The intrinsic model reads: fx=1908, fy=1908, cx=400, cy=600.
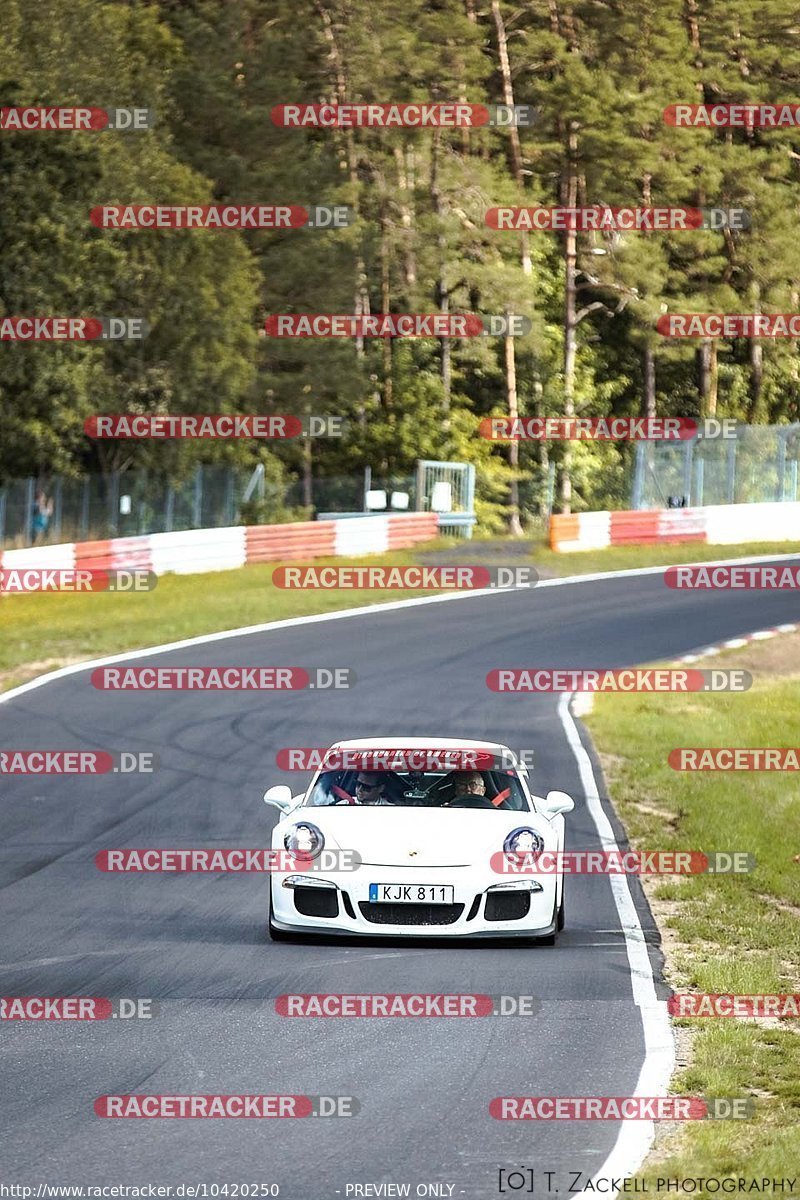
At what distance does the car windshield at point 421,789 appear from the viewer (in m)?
12.2

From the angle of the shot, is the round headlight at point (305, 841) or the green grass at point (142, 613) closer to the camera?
the round headlight at point (305, 841)

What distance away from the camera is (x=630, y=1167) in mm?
7004

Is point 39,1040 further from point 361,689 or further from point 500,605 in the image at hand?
point 500,605

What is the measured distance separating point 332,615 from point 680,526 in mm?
14526

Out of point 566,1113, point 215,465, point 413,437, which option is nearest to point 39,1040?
point 566,1113

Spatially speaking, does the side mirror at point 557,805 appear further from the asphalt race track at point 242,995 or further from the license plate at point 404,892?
the license plate at point 404,892

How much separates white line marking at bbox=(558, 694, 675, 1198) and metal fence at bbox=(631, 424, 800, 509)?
113 ft

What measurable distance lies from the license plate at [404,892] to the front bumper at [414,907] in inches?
1.0

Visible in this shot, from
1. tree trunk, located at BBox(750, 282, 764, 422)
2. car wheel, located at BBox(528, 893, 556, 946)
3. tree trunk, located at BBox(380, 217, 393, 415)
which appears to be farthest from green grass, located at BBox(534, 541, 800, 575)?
car wheel, located at BBox(528, 893, 556, 946)

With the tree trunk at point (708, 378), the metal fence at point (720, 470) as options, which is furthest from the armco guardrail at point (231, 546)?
the tree trunk at point (708, 378)

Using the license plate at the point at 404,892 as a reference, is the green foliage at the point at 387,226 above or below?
above

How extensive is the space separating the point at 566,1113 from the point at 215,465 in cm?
4064

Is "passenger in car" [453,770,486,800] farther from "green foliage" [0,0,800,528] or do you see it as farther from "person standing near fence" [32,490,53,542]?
"person standing near fence" [32,490,53,542]

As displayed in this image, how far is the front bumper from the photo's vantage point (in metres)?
11.3
